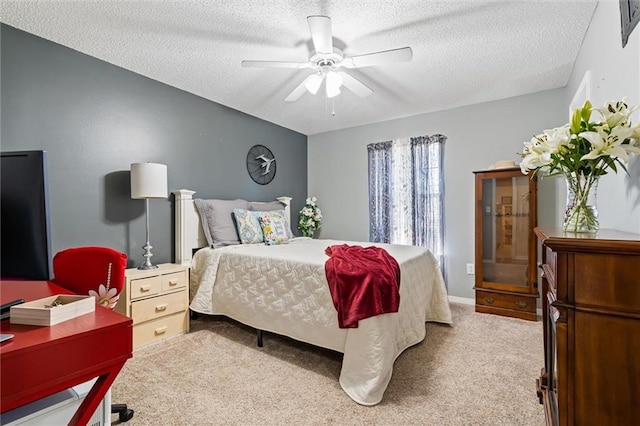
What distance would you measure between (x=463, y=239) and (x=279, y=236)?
2291 millimetres

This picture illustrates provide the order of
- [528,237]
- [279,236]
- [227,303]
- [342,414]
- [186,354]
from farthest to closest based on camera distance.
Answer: [279,236], [528,237], [227,303], [186,354], [342,414]

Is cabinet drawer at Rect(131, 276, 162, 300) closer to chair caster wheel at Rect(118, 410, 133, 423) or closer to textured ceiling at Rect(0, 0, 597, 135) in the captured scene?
chair caster wheel at Rect(118, 410, 133, 423)

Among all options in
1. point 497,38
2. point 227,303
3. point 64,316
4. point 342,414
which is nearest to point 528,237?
point 497,38

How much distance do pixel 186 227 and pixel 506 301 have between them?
3.52 metres

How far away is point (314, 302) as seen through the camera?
2.16 meters

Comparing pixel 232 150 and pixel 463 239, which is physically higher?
pixel 232 150

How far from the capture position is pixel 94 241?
2.57 m

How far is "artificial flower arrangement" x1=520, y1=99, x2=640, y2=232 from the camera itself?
39.7 inches

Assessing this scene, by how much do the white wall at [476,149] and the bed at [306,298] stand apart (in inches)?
47.7

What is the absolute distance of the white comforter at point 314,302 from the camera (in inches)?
72.4

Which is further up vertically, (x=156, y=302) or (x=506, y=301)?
(x=156, y=302)

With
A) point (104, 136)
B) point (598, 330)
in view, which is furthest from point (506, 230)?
point (104, 136)

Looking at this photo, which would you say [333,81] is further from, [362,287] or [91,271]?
[91,271]

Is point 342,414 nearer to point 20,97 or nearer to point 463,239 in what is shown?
point 463,239
